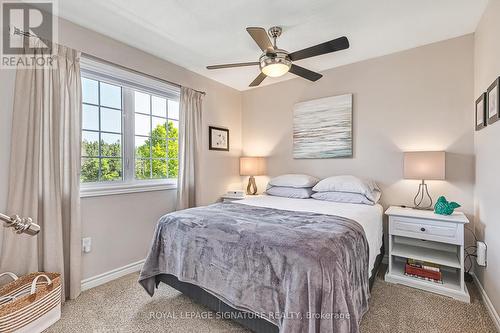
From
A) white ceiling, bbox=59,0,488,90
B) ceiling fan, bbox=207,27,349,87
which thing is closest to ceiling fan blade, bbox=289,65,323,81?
ceiling fan, bbox=207,27,349,87

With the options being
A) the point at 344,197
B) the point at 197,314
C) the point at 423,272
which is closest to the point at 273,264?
the point at 197,314

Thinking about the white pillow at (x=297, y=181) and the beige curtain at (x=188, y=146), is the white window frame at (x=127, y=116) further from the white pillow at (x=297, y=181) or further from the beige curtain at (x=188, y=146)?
the white pillow at (x=297, y=181)

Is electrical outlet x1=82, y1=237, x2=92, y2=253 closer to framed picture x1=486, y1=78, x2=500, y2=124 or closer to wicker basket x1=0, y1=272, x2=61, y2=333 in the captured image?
wicker basket x1=0, y1=272, x2=61, y2=333

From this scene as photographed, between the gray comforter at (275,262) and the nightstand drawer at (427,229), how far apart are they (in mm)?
828

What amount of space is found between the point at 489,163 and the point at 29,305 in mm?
3454

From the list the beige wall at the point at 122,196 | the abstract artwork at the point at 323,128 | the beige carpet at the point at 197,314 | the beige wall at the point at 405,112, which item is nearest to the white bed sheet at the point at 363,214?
the beige carpet at the point at 197,314

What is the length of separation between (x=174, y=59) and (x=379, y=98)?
104 inches

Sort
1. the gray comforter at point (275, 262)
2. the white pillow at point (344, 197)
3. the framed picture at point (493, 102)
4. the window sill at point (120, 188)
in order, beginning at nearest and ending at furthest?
the gray comforter at point (275, 262) < the framed picture at point (493, 102) < the window sill at point (120, 188) < the white pillow at point (344, 197)

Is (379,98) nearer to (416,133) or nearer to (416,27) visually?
(416,133)

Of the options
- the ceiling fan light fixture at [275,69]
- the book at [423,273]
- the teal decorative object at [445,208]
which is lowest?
the book at [423,273]

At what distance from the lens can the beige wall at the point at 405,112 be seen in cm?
255

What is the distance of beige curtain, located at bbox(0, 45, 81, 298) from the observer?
6.29 ft

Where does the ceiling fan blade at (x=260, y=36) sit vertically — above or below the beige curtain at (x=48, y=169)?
above

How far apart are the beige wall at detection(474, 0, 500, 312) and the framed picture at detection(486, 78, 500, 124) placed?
0.06 m
